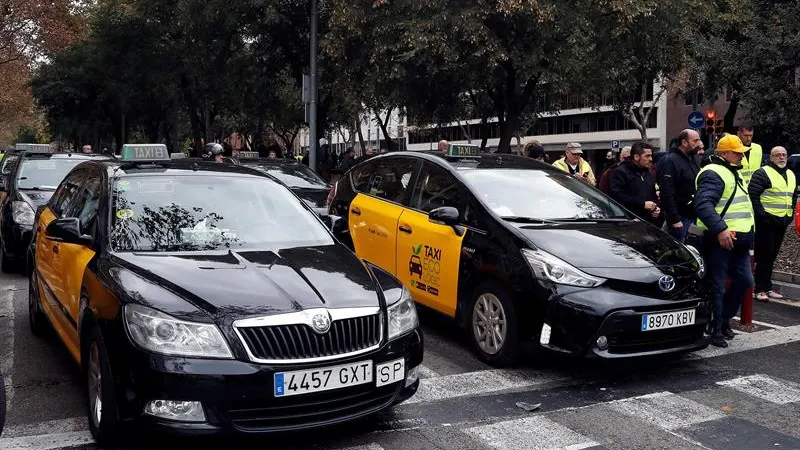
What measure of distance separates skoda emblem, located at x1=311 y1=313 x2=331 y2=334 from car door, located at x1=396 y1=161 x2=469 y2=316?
8.17ft

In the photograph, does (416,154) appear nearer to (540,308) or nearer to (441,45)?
(540,308)

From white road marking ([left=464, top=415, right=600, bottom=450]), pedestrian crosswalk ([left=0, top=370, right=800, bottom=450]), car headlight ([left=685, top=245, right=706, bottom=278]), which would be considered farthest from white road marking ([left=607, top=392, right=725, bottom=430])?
car headlight ([left=685, top=245, right=706, bottom=278])

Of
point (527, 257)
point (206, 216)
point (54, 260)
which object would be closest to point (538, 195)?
point (527, 257)

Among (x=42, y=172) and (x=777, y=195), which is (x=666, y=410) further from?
(x=42, y=172)

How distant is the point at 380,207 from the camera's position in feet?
24.5

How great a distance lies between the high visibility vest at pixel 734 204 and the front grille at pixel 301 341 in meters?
3.88

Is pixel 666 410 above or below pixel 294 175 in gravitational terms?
below

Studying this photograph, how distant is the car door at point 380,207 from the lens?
722 centimetres

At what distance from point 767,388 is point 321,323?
342cm

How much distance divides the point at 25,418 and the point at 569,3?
14.8 meters

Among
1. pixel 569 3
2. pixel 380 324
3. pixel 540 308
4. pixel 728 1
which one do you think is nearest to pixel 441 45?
pixel 569 3

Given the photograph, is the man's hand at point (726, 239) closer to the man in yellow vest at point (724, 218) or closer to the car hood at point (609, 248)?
the man in yellow vest at point (724, 218)

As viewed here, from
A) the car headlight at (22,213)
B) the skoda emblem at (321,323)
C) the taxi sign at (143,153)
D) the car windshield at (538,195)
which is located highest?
the taxi sign at (143,153)

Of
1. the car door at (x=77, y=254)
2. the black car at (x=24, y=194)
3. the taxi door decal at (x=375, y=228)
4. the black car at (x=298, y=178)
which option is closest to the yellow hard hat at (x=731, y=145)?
the taxi door decal at (x=375, y=228)
